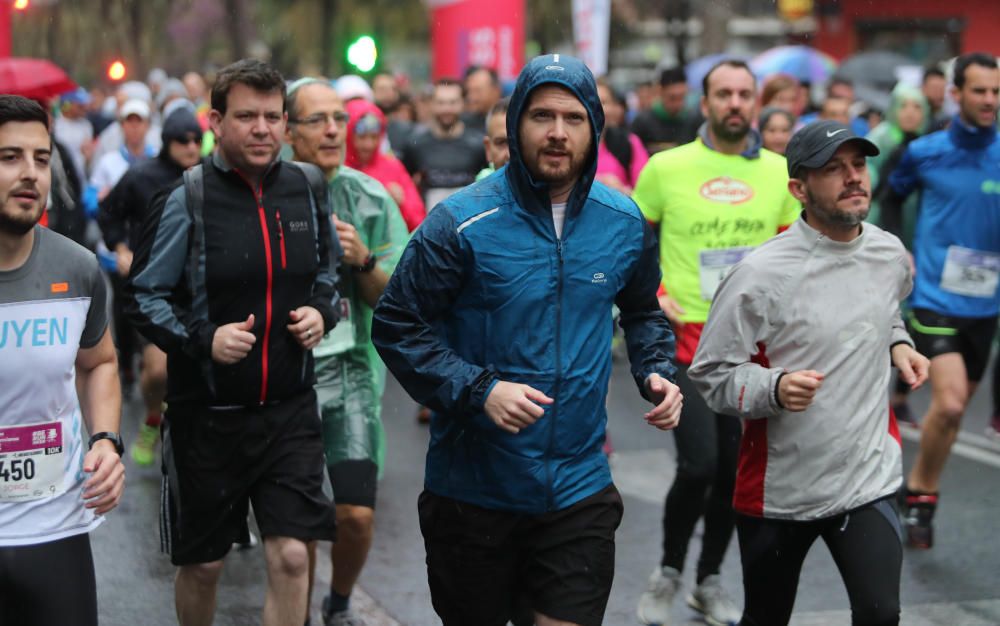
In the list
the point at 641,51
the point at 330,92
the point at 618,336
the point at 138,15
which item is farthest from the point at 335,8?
the point at 330,92

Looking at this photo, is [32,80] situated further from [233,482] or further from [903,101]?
[233,482]

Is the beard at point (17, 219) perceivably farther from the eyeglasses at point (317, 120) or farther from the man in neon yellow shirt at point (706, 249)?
the man in neon yellow shirt at point (706, 249)

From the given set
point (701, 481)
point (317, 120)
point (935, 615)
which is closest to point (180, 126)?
point (317, 120)

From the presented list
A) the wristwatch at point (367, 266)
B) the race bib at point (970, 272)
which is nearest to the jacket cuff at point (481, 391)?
the wristwatch at point (367, 266)

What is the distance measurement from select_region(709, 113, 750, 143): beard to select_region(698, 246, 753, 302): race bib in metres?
0.51

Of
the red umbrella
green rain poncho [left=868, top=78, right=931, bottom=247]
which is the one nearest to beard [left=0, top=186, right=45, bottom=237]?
green rain poncho [left=868, top=78, right=931, bottom=247]

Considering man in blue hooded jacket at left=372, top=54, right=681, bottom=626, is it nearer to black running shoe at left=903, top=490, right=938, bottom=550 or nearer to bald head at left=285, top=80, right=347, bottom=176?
bald head at left=285, top=80, right=347, bottom=176

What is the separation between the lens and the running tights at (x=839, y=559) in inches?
178

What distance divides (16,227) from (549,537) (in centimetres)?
168

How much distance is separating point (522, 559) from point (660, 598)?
6.55ft

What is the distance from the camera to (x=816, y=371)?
185 inches

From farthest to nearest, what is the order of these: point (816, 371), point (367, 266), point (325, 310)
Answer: point (367, 266)
point (325, 310)
point (816, 371)

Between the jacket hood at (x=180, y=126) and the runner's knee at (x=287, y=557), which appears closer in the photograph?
the runner's knee at (x=287, y=557)

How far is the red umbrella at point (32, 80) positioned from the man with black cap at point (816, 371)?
33.4ft
